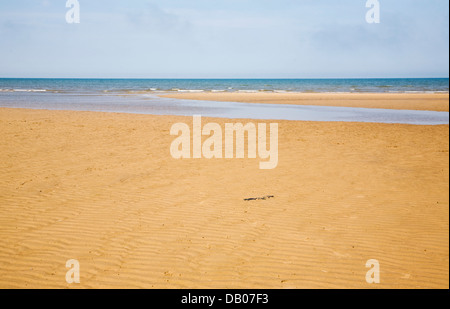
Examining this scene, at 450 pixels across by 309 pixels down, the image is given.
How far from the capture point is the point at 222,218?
5586 mm

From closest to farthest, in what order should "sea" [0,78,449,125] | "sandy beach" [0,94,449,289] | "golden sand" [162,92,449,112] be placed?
1. "sandy beach" [0,94,449,289]
2. "sea" [0,78,449,125]
3. "golden sand" [162,92,449,112]

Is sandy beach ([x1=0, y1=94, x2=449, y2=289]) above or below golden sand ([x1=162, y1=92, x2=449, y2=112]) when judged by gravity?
below

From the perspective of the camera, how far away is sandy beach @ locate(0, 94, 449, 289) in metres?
4.11

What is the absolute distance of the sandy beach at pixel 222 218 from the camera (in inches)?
162

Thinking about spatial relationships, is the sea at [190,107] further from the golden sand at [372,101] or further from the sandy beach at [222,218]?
the sandy beach at [222,218]

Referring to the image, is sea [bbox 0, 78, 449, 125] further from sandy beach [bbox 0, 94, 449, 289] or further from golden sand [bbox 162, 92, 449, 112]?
sandy beach [bbox 0, 94, 449, 289]

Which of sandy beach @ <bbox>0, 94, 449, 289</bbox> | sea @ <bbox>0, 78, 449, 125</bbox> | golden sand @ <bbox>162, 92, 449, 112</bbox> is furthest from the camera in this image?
golden sand @ <bbox>162, 92, 449, 112</bbox>

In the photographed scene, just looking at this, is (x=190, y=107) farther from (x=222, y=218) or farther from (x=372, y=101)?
(x=222, y=218)

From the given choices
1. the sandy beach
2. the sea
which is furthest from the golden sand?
the sandy beach

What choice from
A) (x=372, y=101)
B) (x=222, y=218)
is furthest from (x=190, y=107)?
(x=222, y=218)

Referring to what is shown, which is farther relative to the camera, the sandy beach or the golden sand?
the golden sand

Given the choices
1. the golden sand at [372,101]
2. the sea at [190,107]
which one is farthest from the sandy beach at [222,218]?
the golden sand at [372,101]
